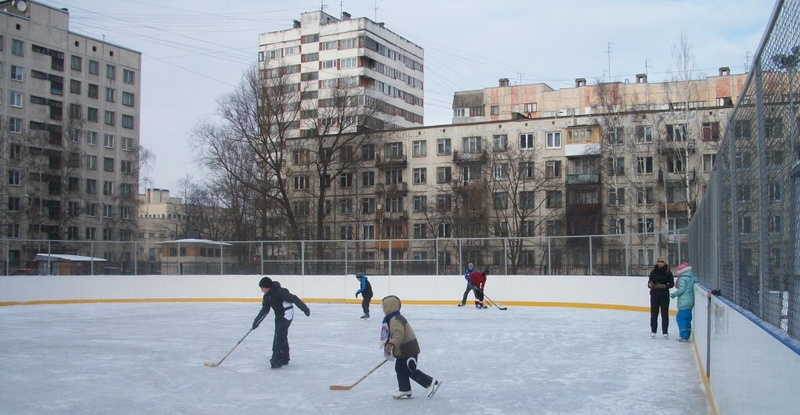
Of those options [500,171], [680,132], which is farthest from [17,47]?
[680,132]

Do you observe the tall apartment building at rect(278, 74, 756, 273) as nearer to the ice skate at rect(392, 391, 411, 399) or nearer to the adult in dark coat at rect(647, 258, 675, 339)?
the adult in dark coat at rect(647, 258, 675, 339)

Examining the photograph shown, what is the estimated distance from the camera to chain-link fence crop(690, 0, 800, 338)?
3.32 metres

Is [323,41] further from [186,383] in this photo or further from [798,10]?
[798,10]

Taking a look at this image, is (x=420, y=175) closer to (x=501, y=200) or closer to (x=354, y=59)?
(x=501, y=200)

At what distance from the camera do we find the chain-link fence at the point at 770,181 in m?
3.32

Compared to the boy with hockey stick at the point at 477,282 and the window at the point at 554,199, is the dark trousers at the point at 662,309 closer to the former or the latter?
the boy with hockey stick at the point at 477,282

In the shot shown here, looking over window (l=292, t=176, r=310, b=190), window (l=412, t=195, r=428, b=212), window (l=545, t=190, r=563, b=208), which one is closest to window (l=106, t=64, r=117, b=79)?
window (l=292, t=176, r=310, b=190)

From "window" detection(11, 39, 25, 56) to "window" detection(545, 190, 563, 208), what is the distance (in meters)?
42.2

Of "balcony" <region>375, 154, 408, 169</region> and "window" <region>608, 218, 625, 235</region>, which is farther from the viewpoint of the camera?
"balcony" <region>375, 154, 408, 169</region>

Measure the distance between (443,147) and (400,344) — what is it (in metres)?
47.7

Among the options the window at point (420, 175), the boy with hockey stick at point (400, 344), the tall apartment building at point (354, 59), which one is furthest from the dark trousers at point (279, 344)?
the tall apartment building at point (354, 59)

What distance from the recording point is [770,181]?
4117mm

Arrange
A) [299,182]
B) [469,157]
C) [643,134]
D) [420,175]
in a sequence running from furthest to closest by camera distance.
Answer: [299,182], [420,175], [469,157], [643,134]

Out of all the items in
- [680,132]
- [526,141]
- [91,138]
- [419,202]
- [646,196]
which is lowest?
[646,196]
